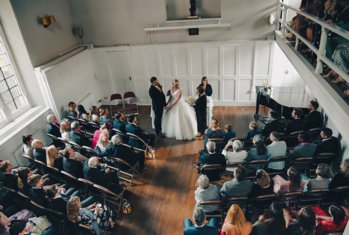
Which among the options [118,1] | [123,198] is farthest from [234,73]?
[123,198]

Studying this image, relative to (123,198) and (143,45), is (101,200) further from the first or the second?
(143,45)

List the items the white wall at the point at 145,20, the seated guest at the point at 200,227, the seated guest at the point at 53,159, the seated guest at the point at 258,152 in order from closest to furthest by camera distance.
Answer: the seated guest at the point at 200,227 < the seated guest at the point at 258,152 < the seated guest at the point at 53,159 < the white wall at the point at 145,20

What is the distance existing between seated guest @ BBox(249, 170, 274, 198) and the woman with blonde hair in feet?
1.87

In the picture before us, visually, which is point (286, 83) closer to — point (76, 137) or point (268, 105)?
point (268, 105)

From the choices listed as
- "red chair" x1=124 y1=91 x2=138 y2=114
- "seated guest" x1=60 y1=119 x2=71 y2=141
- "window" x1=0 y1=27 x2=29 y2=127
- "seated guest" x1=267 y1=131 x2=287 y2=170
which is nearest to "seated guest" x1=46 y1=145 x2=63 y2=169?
"seated guest" x1=60 y1=119 x2=71 y2=141

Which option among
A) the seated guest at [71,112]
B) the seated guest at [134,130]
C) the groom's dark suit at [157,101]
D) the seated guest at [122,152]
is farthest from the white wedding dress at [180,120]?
the seated guest at [71,112]

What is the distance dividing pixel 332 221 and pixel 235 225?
4.16 ft

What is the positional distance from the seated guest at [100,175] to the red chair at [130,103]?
4124 millimetres

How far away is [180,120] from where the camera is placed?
23.1ft

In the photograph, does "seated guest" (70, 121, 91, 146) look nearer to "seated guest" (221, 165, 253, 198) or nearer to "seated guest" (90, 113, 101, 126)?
"seated guest" (90, 113, 101, 126)

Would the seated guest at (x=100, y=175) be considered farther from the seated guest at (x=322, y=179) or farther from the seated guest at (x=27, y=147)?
the seated guest at (x=322, y=179)

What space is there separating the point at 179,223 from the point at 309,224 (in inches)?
90.8

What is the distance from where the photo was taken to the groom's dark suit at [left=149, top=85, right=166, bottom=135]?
22.6 ft

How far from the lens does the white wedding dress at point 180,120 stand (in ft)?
22.7
